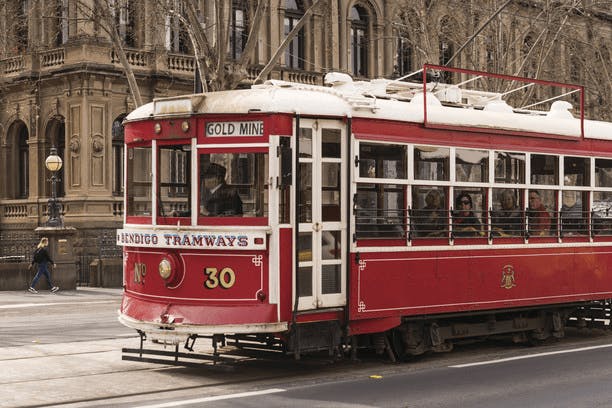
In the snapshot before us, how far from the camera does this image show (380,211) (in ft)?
39.5

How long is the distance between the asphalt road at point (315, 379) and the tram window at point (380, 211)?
1.63m

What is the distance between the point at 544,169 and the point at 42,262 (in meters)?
17.9

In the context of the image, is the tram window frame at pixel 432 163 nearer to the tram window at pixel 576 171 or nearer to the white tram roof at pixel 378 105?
the white tram roof at pixel 378 105

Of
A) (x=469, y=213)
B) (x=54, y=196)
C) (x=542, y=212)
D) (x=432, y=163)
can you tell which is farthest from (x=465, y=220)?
(x=54, y=196)

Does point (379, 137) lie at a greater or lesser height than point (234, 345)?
greater

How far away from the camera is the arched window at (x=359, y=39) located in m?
42.5

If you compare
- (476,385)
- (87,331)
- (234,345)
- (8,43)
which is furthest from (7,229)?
(476,385)

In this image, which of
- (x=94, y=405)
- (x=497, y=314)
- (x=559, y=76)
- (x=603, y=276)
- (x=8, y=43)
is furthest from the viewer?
(x=559, y=76)

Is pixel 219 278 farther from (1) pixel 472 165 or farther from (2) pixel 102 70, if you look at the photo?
(2) pixel 102 70

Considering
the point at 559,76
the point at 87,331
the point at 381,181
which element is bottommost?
the point at 87,331

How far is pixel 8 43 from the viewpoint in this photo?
35188mm

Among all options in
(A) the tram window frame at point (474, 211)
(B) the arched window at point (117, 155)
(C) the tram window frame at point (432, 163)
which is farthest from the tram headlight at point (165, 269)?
(B) the arched window at point (117, 155)

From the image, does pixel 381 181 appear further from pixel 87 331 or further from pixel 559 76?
pixel 559 76

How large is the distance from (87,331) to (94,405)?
7.08m
